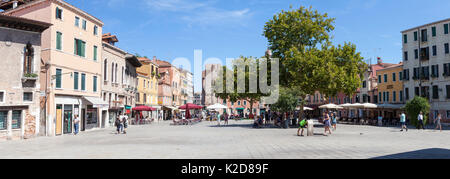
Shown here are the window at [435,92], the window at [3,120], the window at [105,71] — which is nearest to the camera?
the window at [3,120]

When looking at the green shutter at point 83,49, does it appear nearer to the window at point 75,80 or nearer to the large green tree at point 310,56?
the window at point 75,80

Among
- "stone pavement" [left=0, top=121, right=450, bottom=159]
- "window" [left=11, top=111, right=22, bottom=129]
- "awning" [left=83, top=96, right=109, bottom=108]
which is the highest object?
"awning" [left=83, top=96, right=109, bottom=108]

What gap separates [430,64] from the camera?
1729 inches

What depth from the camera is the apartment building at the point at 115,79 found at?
35.8 meters

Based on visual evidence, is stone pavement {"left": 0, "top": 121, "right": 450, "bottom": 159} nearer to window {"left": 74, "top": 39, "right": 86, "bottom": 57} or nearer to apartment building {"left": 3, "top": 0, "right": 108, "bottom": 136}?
apartment building {"left": 3, "top": 0, "right": 108, "bottom": 136}

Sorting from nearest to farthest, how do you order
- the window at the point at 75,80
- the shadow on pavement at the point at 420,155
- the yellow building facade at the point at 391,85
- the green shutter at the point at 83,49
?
the shadow on pavement at the point at 420,155
the window at the point at 75,80
the green shutter at the point at 83,49
the yellow building facade at the point at 391,85

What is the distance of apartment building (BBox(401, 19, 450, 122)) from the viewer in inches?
1646

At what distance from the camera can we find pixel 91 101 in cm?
3034

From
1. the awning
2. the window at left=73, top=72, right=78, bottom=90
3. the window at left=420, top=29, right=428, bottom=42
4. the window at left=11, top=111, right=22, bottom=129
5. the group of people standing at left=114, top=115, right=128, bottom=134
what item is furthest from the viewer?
the window at left=420, top=29, right=428, bottom=42

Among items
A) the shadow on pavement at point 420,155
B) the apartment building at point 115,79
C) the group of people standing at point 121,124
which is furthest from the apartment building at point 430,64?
the group of people standing at point 121,124

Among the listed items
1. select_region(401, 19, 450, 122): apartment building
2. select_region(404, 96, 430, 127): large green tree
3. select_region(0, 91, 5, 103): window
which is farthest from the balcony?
select_region(401, 19, 450, 122): apartment building

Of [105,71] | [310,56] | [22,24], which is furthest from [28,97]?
[310,56]

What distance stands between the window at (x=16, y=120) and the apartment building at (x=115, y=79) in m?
11.3
